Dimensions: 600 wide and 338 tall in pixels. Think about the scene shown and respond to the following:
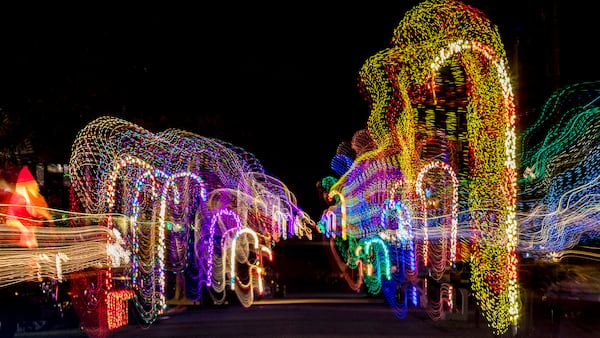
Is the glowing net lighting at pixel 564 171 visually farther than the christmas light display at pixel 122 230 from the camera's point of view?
Yes

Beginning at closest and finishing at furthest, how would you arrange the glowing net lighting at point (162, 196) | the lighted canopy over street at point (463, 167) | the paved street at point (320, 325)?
1. the lighted canopy over street at point (463, 167)
2. the paved street at point (320, 325)
3. the glowing net lighting at point (162, 196)

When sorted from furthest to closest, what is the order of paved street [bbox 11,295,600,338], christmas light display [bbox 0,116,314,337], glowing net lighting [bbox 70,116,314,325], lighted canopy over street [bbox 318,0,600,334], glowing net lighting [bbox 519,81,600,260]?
glowing net lighting [bbox 70,116,314,325]
glowing net lighting [bbox 519,81,600,260]
paved street [bbox 11,295,600,338]
christmas light display [bbox 0,116,314,337]
lighted canopy over street [bbox 318,0,600,334]

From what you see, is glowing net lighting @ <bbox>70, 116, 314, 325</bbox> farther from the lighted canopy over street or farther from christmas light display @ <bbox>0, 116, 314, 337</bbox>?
the lighted canopy over street

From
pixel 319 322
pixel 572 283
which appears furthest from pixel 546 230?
pixel 319 322

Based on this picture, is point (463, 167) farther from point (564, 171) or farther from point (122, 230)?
point (122, 230)

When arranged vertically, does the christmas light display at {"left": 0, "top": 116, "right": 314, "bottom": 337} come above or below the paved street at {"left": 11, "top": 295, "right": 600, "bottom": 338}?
above

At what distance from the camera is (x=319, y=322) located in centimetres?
1988

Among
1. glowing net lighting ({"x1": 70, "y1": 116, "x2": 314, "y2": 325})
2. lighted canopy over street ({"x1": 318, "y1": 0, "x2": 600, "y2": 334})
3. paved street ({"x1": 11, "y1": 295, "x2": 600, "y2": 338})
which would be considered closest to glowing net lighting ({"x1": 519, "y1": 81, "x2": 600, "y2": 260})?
lighted canopy over street ({"x1": 318, "y1": 0, "x2": 600, "y2": 334})

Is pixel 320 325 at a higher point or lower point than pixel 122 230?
lower

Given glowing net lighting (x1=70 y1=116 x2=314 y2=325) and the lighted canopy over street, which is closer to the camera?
the lighted canopy over street

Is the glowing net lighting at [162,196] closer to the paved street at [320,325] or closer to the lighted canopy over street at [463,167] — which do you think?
the paved street at [320,325]

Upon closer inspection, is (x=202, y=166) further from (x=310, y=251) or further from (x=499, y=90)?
(x=310, y=251)

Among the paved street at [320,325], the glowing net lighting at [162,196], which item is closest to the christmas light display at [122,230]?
the glowing net lighting at [162,196]

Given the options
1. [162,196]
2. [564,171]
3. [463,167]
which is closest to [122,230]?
[162,196]
